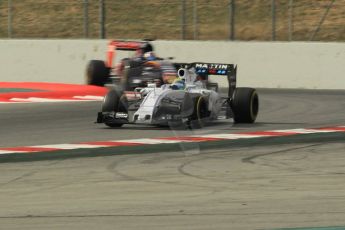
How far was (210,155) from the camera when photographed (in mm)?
11562

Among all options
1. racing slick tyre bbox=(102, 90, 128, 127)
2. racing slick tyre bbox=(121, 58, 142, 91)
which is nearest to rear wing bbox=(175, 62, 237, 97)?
racing slick tyre bbox=(102, 90, 128, 127)

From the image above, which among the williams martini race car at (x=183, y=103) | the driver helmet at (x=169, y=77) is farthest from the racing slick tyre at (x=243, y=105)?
the driver helmet at (x=169, y=77)

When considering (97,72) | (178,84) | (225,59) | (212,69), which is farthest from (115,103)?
(225,59)

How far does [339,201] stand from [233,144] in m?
4.53

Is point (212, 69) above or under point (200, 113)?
above

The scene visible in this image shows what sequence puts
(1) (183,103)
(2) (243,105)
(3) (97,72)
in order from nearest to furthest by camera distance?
(1) (183,103) < (2) (243,105) < (3) (97,72)

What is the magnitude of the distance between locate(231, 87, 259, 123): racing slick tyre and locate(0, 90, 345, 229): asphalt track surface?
0.58 meters

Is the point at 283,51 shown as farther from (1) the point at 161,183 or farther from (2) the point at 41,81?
(1) the point at 161,183

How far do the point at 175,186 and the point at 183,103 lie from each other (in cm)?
520

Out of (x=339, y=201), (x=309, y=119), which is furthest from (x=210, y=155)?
(x=309, y=119)

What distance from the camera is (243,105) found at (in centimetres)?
1512

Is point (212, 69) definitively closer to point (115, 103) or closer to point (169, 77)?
point (169, 77)

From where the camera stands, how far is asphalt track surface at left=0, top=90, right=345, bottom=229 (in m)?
7.37

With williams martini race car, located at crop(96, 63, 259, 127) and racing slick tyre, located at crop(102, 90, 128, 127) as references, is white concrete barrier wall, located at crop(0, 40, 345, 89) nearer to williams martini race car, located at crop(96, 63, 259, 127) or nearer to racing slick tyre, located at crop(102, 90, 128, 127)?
williams martini race car, located at crop(96, 63, 259, 127)
